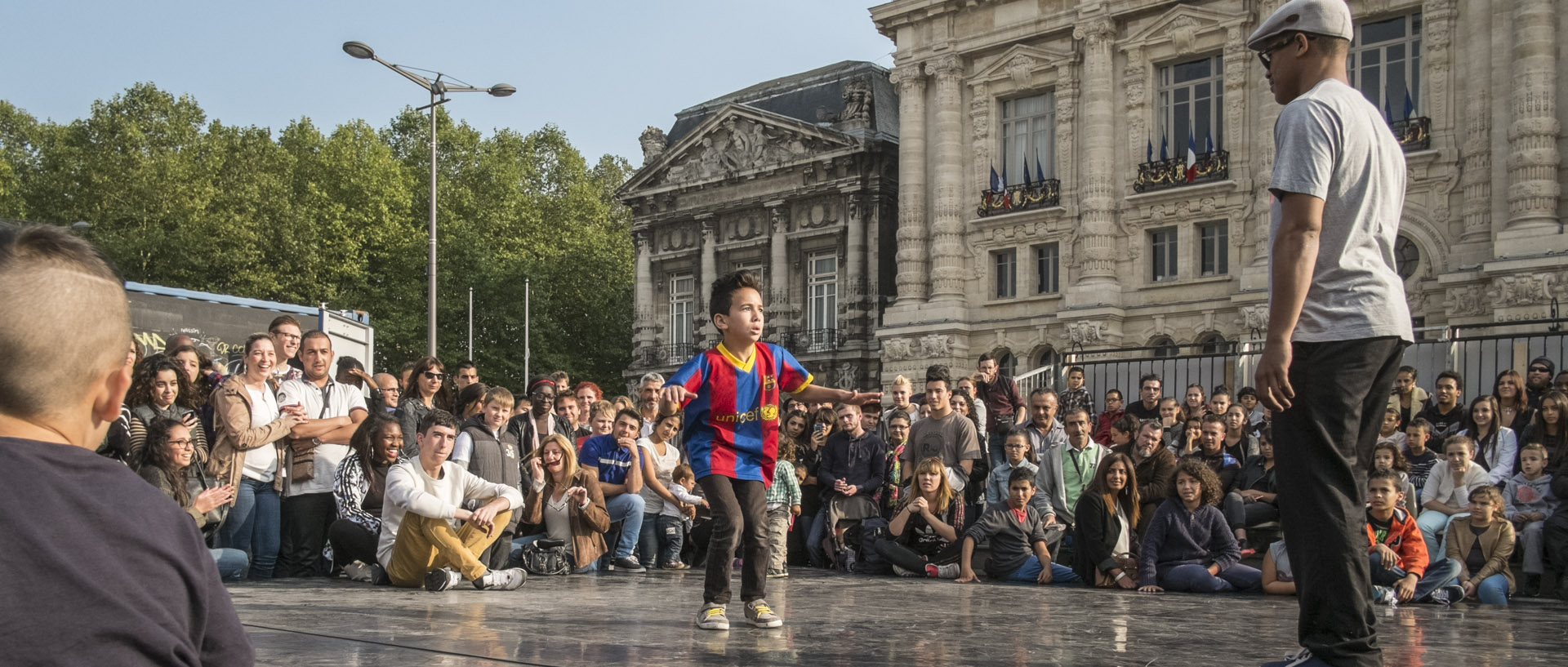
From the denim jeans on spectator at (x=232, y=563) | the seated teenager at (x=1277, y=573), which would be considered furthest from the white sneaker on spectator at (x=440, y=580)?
the seated teenager at (x=1277, y=573)

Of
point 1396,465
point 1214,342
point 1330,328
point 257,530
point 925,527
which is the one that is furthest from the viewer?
point 1214,342

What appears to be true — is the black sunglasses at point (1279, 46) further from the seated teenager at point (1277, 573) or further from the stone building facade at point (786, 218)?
the stone building facade at point (786, 218)

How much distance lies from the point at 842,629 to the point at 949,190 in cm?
2752

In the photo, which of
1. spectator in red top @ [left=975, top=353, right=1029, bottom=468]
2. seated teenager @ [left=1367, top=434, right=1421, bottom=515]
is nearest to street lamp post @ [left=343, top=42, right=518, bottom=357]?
spectator in red top @ [left=975, top=353, right=1029, bottom=468]

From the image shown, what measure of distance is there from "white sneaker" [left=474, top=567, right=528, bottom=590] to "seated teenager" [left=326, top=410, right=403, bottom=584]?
126cm

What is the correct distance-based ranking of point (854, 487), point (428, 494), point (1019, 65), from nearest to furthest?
1. point (428, 494)
2. point (854, 487)
3. point (1019, 65)

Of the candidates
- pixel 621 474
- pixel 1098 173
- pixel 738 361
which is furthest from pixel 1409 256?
pixel 738 361

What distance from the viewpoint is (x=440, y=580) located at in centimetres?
957

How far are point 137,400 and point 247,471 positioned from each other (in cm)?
97

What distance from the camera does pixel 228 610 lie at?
6.61 feet

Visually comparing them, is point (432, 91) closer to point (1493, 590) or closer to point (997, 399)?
point (997, 399)

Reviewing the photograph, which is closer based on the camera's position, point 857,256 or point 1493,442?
point 1493,442

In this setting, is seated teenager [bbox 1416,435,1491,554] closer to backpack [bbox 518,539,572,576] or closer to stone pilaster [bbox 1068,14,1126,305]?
backpack [bbox 518,539,572,576]

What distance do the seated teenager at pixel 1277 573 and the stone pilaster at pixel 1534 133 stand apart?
56.5 feet
